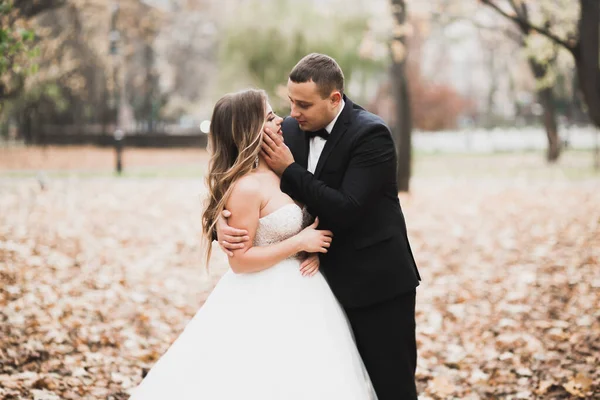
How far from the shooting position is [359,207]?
3398 mm

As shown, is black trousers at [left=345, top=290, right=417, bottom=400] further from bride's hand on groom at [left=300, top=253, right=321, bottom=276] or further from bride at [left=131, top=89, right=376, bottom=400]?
bride's hand on groom at [left=300, top=253, right=321, bottom=276]

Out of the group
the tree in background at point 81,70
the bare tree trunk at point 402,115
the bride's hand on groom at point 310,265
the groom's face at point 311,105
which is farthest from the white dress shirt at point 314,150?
the tree in background at point 81,70

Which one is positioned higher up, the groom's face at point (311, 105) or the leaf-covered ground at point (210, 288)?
the groom's face at point (311, 105)

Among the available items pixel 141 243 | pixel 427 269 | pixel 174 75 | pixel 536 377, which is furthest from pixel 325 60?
pixel 174 75

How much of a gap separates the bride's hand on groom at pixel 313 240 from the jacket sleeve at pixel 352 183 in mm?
72

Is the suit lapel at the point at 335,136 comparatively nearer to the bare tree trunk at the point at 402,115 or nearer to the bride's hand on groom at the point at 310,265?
the bride's hand on groom at the point at 310,265

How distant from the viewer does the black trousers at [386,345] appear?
367cm

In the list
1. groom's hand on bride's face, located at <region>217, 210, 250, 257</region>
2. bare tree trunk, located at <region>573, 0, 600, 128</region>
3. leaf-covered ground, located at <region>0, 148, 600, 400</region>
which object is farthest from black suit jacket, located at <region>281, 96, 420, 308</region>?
bare tree trunk, located at <region>573, 0, 600, 128</region>

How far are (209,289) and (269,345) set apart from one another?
5.49 meters

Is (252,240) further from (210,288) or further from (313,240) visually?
(210,288)

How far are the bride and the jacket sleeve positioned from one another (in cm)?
15

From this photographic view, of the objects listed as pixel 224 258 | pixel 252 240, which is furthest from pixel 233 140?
pixel 224 258

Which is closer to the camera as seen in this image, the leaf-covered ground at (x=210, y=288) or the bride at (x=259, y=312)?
the bride at (x=259, y=312)

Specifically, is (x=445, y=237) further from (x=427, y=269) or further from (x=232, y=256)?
(x=232, y=256)
